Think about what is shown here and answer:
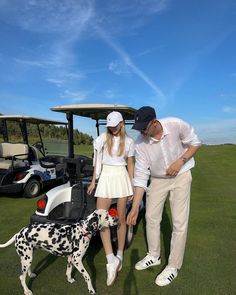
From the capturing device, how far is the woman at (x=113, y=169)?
369 centimetres

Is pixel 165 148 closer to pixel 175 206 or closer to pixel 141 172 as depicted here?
pixel 141 172

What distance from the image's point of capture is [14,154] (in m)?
8.20

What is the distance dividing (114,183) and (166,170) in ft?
2.11

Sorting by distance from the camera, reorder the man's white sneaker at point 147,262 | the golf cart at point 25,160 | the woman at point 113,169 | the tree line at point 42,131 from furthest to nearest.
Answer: the tree line at point 42,131 < the golf cart at point 25,160 < the man's white sneaker at point 147,262 < the woman at point 113,169

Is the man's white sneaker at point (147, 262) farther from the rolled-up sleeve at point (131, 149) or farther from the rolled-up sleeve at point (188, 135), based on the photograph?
the rolled-up sleeve at point (188, 135)

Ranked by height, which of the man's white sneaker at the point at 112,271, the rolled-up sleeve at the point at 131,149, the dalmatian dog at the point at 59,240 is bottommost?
the man's white sneaker at the point at 112,271

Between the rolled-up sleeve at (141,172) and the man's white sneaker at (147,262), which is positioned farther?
the man's white sneaker at (147,262)

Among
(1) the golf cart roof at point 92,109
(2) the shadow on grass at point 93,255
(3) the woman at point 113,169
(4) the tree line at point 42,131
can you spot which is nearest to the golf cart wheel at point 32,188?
(4) the tree line at point 42,131

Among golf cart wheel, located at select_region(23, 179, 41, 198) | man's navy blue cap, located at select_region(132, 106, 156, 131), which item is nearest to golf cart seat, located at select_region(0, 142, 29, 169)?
golf cart wheel, located at select_region(23, 179, 41, 198)

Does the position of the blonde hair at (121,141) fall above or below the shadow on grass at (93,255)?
above

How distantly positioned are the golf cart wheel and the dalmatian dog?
15.5 ft

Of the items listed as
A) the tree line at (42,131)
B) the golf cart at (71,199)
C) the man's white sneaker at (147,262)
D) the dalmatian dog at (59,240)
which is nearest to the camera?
the dalmatian dog at (59,240)

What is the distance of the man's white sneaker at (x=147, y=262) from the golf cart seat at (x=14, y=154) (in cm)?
489

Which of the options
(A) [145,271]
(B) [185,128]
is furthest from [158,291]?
(B) [185,128]
